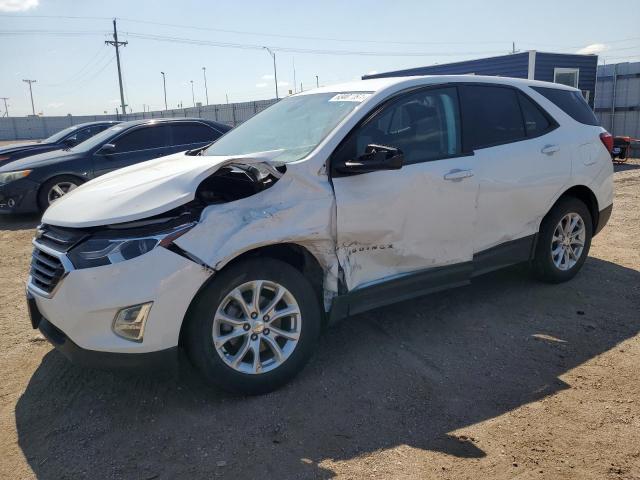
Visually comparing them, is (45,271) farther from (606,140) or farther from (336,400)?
(606,140)

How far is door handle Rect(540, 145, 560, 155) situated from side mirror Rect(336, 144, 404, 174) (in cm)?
183

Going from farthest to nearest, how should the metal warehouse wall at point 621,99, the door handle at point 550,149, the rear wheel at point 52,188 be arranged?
the metal warehouse wall at point 621,99, the rear wheel at point 52,188, the door handle at point 550,149

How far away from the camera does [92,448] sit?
2.80 metres

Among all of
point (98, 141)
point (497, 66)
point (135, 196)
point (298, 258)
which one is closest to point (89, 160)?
point (98, 141)

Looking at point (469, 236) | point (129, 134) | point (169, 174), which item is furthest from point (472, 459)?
point (129, 134)

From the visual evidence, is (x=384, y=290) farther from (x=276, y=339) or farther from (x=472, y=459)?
(x=472, y=459)

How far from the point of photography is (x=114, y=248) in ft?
9.28

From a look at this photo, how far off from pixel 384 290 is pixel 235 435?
135 centimetres

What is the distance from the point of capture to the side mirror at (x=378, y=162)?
3.31m

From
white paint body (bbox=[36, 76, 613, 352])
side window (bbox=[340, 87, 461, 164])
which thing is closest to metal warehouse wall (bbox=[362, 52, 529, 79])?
white paint body (bbox=[36, 76, 613, 352])

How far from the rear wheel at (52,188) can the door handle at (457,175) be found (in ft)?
22.8

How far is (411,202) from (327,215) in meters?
0.67

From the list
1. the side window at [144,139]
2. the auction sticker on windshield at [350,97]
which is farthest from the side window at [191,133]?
the auction sticker on windshield at [350,97]

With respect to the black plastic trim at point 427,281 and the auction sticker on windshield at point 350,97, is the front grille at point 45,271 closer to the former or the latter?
the black plastic trim at point 427,281
